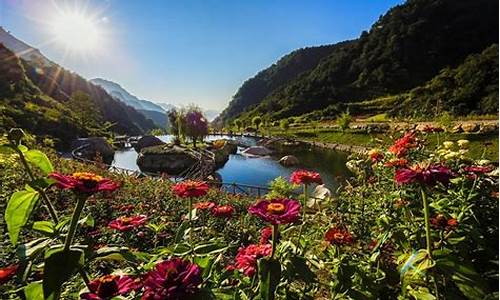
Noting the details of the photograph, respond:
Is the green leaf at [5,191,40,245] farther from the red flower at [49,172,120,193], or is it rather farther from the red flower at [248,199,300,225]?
the red flower at [248,199,300,225]

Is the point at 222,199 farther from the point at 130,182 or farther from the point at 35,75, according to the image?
the point at 35,75

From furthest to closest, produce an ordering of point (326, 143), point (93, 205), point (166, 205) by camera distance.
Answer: point (326, 143)
point (166, 205)
point (93, 205)

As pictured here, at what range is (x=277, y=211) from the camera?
1.45 m

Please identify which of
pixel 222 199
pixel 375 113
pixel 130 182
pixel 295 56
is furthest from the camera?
pixel 295 56

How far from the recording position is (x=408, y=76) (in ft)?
230

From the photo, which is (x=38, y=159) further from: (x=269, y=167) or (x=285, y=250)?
(x=269, y=167)

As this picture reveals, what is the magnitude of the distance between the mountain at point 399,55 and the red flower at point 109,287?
62.1m

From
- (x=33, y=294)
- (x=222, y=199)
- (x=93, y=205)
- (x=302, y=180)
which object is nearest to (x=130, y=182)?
(x=222, y=199)

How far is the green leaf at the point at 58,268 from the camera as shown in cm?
108

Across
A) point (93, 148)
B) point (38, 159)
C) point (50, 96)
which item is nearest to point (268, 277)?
point (38, 159)

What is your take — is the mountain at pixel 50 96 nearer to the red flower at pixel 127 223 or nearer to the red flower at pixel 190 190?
the red flower at pixel 127 223

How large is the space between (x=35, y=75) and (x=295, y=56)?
3274 inches

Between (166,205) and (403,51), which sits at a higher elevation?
(403,51)

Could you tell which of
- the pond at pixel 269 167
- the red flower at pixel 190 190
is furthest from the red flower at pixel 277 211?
the pond at pixel 269 167
